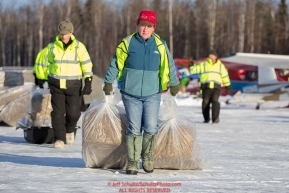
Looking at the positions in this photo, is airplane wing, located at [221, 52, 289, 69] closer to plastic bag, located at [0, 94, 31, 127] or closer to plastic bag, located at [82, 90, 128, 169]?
plastic bag, located at [0, 94, 31, 127]

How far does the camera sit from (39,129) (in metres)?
9.68

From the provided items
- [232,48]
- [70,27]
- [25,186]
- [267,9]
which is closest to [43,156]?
[70,27]

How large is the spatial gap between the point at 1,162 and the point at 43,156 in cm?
84

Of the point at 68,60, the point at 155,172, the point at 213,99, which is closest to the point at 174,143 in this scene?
the point at 155,172

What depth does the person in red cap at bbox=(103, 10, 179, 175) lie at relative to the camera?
6.20m

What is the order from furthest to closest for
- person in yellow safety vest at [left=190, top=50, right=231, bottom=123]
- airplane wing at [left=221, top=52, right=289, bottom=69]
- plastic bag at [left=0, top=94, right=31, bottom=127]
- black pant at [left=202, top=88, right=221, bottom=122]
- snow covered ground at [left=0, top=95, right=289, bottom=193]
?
1. airplane wing at [left=221, top=52, right=289, bottom=69]
2. black pant at [left=202, top=88, right=221, bottom=122]
3. person in yellow safety vest at [left=190, top=50, right=231, bottom=123]
4. plastic bag at [left=0, top=94, right=31, bottom=127]
5. snow covered ground at [left=0, top=95, right=289, bottom=193]

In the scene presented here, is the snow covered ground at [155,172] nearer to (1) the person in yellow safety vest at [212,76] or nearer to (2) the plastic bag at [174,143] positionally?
(2) the plastic bag at [174,143]

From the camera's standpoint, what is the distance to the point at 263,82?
88.8ft

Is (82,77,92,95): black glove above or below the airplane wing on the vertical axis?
above

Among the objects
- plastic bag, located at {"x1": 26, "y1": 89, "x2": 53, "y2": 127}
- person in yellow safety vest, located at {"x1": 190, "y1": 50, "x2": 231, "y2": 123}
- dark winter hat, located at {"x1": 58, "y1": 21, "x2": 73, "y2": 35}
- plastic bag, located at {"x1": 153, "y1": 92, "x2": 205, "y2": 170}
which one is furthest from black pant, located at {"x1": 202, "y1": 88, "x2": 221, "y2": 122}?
plastic bag, located at {"x1": 153, "y1": 92, "x2": 205, "y2": 170}

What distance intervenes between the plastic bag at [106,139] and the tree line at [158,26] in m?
48.1

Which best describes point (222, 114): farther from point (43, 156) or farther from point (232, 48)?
point (232, 48)

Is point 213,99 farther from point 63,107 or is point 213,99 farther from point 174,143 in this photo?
point 174,143

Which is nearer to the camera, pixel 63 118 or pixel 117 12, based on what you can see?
pixel 63 118
